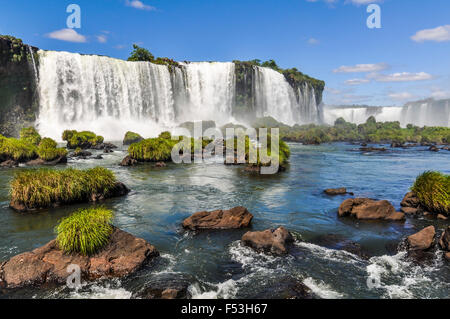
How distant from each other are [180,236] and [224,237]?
1.72 meters

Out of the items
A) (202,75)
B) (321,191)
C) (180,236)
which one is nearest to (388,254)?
(180,236)

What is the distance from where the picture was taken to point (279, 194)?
62.5ft

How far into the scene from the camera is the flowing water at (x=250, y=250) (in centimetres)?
812

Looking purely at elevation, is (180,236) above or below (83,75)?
below

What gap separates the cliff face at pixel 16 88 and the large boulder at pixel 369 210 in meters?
58.2

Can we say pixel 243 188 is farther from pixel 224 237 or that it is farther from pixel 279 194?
pixel 224 237

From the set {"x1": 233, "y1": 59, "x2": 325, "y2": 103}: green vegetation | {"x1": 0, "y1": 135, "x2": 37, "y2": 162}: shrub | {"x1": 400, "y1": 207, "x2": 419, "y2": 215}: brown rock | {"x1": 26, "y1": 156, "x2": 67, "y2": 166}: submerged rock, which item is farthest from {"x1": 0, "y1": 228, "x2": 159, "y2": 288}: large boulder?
{"x1": 233, "y1": 59, "x2": 325, "y2": 103}: green vegetation

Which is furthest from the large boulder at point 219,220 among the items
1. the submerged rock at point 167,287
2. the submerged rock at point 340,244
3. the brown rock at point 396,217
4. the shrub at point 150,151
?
the shrub at point 150,151

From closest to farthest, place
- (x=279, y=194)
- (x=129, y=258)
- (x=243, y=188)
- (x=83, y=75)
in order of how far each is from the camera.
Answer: (x=129, y=258) < (x=279, y=194) < (x=243, y=188) < (x=83, y=75)

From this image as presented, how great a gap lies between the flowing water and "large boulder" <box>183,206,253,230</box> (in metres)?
0.47

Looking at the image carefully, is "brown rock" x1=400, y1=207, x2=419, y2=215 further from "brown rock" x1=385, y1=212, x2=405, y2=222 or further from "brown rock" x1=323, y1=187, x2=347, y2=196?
"brown rock" x1=323, y1=187, x2=347, y2=196

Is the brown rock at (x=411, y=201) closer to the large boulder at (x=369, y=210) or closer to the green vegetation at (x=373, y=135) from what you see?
the large boulder at (x=369, y=210)

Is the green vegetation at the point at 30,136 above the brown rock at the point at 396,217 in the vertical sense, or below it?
above
